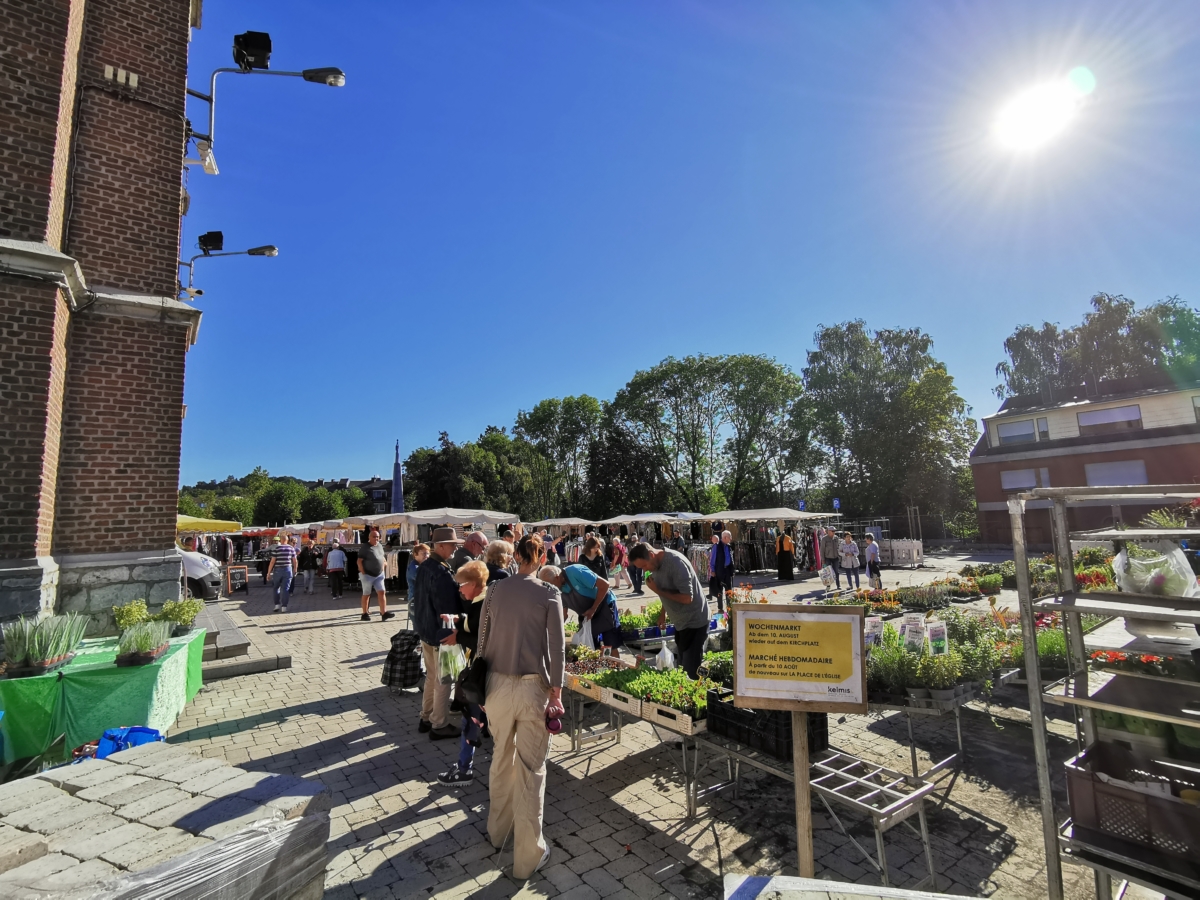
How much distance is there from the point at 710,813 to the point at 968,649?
2.79 m

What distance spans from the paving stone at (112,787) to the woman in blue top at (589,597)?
3553 mm

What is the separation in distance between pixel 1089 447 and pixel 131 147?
131 ft

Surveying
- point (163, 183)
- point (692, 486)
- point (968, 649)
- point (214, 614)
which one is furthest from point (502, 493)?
point (968, 649)

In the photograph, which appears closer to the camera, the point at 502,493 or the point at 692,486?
the point at 692,486

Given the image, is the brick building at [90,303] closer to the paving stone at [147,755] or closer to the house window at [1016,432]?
the paving stone at [147,755]

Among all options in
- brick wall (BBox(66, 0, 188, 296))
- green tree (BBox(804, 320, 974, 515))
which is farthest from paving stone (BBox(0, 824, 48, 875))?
green tree (BBox(804, 320, 974, 515))

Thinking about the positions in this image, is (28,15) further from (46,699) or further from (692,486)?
(692,486)

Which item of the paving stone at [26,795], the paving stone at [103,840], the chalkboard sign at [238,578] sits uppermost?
the paving stone at [103,840]

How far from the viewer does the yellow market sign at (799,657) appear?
3084 millimetres

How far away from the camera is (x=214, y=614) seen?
10070 mm

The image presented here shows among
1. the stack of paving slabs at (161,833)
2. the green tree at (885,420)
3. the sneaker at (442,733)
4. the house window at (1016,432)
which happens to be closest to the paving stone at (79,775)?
Result: the stack of paving slabs at (161,833)

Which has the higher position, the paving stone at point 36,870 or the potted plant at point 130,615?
the potted plant at point 130,615

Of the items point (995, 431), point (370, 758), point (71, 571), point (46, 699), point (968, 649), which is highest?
point (995, 431)

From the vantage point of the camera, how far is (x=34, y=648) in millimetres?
4840
